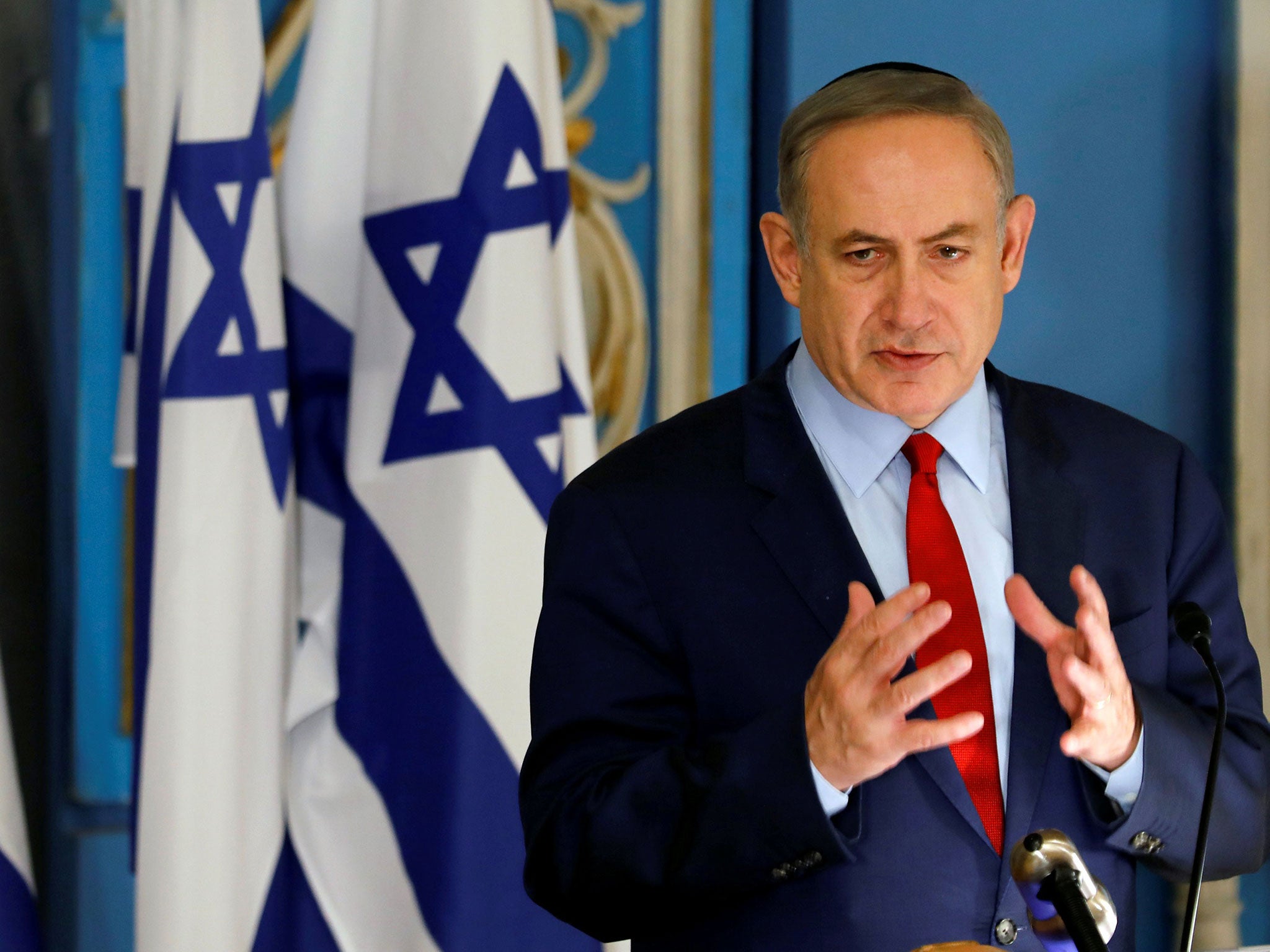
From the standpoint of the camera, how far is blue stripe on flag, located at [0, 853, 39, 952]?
81.7 inches

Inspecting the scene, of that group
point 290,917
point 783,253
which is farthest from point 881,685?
point 290,917

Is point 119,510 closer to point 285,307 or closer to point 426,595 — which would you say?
point 285,307

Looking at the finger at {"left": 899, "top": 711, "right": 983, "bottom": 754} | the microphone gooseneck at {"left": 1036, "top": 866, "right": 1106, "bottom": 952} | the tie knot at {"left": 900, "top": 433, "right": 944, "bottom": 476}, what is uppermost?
the tie knot at {"left": 900, "top": 433, "right": 944, "bottom": 476}

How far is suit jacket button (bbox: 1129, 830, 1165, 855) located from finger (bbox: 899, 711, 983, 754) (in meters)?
0.25

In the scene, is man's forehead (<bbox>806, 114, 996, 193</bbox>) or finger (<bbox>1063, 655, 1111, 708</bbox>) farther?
man's forehead (<bbox>806, 114, 996, 193</bbox>)

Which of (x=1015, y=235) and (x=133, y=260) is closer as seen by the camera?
(x=1015, y=235)

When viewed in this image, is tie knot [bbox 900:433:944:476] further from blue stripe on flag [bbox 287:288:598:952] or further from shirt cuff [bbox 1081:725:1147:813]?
blue stripe on flag [bbox 287:288:598:952]

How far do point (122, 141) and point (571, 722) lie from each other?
67.6 inches

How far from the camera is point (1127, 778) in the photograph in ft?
3.88

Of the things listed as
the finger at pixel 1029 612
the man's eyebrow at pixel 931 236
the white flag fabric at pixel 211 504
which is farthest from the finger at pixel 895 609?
the white flag fabric at pixel 211 504

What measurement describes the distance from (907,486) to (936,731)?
40cm

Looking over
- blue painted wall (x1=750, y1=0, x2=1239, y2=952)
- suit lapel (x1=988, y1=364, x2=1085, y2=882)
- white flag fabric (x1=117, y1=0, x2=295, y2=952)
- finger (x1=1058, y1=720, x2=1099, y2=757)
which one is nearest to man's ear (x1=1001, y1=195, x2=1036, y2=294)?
suit lapel (x1=988, y1=364, x2=1085, y2=882)

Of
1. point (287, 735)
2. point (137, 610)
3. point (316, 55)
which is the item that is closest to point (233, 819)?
point (287, 735)

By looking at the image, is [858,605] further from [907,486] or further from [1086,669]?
[907,486]
